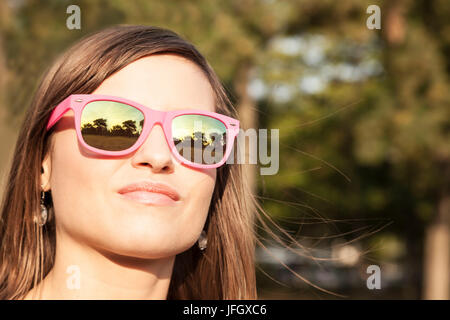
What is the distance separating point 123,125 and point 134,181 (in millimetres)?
189

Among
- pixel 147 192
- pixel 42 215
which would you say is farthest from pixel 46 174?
pixel 147 192

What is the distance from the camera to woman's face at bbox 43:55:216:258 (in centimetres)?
188

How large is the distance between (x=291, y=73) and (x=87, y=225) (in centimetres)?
1375

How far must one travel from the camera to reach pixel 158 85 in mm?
1991

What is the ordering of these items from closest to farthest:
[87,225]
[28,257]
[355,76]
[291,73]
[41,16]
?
[87,225] → [28,257] → [41,16] → [291,73] → [355,76]

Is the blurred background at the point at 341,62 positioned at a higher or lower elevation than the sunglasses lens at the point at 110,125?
higher

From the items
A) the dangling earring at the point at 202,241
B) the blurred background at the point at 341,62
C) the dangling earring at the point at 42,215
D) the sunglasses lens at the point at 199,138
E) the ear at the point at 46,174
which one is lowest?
the dangling earring at the point at 202,241

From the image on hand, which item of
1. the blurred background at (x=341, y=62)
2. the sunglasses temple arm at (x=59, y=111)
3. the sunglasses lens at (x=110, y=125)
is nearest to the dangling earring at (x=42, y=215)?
the sunglasses temple arm at (x=59, y=111)

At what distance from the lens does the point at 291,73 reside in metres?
15.3

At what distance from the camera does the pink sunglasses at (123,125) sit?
1926 millimetres

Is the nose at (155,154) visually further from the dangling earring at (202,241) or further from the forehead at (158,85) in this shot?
the dangling earring at (202,241)

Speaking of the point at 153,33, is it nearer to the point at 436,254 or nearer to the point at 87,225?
the point at 87,225
